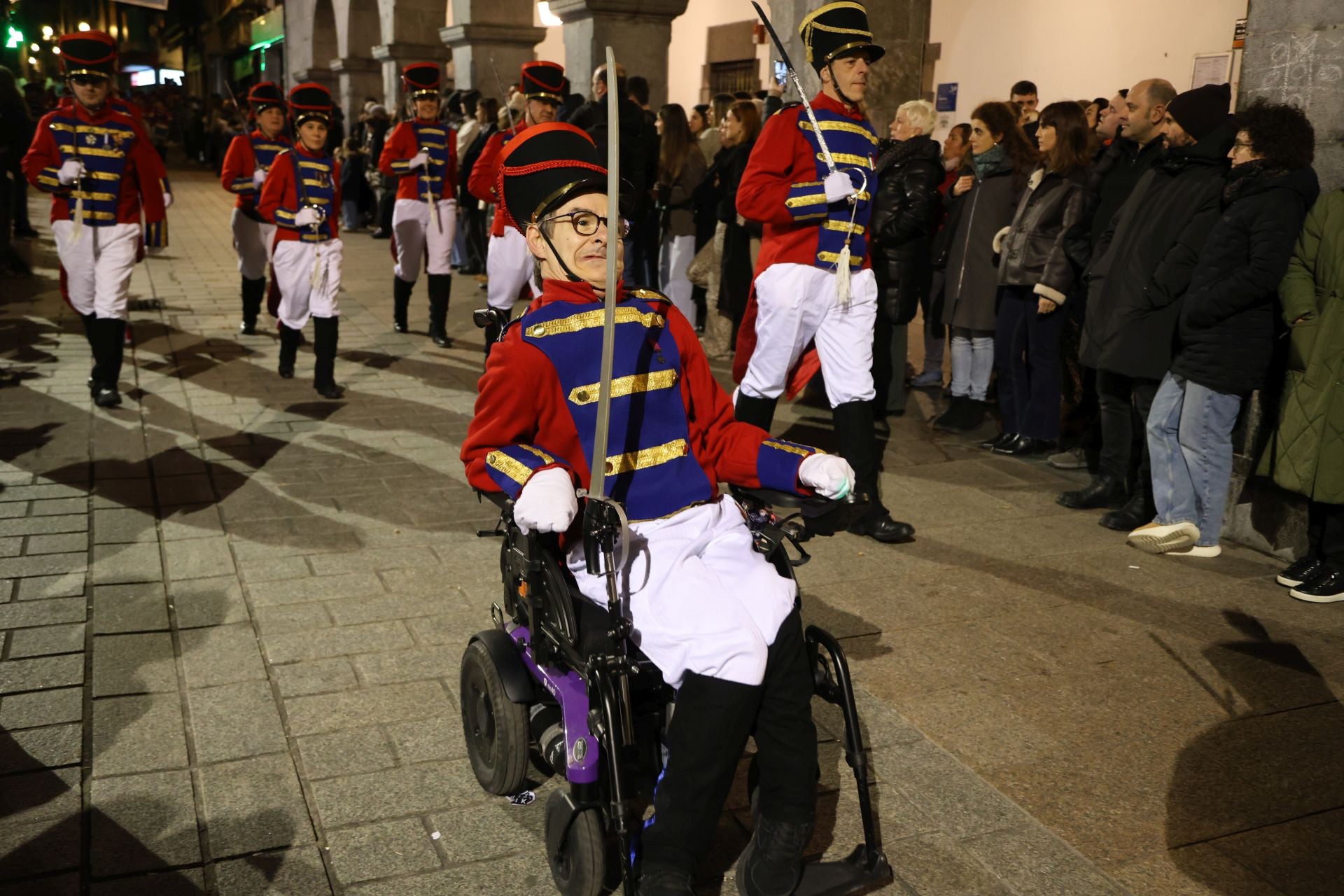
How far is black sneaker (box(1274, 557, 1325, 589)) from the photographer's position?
5051mm

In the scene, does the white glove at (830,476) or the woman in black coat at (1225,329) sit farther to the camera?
the woman in black coat at (1225,329)

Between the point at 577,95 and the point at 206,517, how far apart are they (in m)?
6.00

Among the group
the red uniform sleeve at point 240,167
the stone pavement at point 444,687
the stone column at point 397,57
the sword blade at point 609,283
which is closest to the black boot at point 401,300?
the red uniform sleeve at point 240,167

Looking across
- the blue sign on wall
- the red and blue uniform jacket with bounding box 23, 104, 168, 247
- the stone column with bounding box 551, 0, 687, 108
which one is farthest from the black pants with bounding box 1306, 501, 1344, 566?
the blue sign on wall

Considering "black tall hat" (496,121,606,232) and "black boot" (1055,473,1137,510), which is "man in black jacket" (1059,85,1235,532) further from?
"black tall hat" (496,121,606,232)

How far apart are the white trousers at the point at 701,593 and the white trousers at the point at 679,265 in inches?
296

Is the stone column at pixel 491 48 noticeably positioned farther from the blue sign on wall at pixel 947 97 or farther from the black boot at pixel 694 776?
the black boot at pixel 694 776

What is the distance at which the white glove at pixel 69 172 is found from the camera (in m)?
7.24

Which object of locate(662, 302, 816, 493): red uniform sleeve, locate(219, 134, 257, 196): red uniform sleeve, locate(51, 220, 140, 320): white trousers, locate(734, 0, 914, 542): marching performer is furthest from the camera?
locate(219, 134, 257, 196): red uniform sleeve

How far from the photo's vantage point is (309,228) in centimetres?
828

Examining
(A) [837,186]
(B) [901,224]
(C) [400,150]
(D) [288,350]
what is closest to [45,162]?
(D) [288,350]

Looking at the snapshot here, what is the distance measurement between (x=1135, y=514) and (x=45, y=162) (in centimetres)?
626

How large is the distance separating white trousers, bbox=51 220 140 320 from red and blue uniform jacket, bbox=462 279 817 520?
17.9 ft

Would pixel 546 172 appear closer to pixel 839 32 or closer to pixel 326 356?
pixel 839 32
